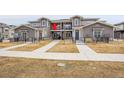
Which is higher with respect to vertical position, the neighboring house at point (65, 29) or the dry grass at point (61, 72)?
the neighboring house at point (65, 29)

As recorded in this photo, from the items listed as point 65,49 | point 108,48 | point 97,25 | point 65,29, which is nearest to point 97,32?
point 97,25

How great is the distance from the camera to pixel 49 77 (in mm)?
6836

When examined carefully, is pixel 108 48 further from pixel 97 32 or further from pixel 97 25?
pixel 97 25

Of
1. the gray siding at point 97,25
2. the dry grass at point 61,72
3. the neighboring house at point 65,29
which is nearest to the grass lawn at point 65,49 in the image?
the dry grass at point 61,72

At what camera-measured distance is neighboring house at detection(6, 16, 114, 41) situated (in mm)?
32344

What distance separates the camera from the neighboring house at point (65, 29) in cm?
3234

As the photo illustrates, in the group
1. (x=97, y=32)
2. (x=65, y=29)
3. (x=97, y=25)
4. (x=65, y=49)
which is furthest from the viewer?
(x=65, y=29)

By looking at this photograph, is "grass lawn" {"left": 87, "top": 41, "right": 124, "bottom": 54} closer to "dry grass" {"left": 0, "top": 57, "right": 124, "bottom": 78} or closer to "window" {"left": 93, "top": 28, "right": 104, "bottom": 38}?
"dry grass" {"left": 0, "top": 57, "right": 124, "bottom": 78}

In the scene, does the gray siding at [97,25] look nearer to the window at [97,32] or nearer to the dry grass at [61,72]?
the window at [97,32]

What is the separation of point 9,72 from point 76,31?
96.6 feet

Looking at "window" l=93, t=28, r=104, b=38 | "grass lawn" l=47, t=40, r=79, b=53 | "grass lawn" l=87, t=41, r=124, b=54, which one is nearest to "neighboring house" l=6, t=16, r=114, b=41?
"window" l=93, t=28, r=104, b=38

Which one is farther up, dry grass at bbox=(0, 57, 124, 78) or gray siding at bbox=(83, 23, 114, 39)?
gray siding at bbox=(83, 23, 114, 39)

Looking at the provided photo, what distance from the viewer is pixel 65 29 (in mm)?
41344

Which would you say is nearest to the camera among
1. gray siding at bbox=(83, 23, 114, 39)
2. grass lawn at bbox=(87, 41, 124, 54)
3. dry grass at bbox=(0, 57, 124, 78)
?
dry grass at bbox=(0, 57, 124, 78)
